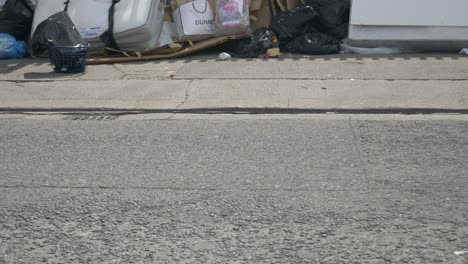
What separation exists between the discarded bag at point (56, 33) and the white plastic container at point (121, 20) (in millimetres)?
450

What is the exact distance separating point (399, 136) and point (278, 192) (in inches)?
78.1

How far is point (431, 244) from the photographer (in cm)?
386

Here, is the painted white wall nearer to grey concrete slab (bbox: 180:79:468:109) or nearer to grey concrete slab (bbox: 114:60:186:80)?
grey concrete slab (bbox: 180:79:468:109)

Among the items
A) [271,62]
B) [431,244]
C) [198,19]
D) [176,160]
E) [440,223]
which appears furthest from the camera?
[198,19]

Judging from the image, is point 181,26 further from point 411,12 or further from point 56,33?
point 411,12

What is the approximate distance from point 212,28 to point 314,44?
71.9 inches

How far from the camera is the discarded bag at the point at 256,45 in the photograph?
10141 mm

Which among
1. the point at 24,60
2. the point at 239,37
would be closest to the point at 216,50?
the point at 239,37

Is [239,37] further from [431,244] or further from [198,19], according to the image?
[431,244]

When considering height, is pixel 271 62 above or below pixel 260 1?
below

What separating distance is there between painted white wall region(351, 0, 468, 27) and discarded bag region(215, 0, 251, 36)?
184cm

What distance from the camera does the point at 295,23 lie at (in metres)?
10.5

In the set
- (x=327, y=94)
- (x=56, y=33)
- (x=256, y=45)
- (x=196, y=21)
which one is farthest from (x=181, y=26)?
(x=327, y=94)

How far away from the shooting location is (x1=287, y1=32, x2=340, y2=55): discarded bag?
10.1m
